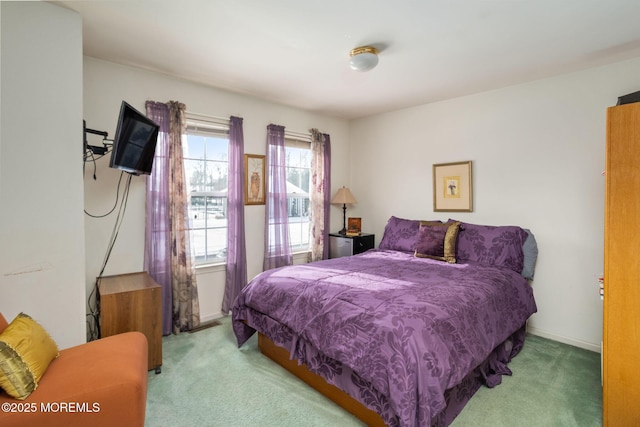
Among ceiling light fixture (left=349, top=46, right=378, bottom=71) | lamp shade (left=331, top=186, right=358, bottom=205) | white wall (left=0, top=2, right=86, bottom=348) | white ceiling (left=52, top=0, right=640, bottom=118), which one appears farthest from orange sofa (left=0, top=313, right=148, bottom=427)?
lamp shade (left=331, top=186, right=358, bottom=205)

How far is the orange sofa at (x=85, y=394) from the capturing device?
4.34 ft

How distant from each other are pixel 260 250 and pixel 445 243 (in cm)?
217

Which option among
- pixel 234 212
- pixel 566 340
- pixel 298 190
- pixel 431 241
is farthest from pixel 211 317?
pixel 566 340

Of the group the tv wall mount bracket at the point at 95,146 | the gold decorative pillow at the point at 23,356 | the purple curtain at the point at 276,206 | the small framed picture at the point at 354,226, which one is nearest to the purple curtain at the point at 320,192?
the small framed picture at the point at 354,226

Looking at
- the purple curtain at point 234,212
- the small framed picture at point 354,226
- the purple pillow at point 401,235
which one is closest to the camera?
the purple curtain at point 234,212

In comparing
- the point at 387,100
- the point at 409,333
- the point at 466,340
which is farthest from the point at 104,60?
the point at 466,340

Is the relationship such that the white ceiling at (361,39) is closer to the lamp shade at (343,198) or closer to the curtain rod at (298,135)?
the curtain rod at (298,135)

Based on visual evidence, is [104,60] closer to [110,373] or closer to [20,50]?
[20,50]

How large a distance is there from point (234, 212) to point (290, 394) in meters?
2.05

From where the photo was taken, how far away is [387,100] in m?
3.89

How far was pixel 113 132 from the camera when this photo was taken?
284cm

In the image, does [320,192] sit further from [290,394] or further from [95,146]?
[290,394]

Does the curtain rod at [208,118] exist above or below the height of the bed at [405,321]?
above

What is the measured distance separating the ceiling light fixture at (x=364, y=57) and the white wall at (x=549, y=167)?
1.71m
